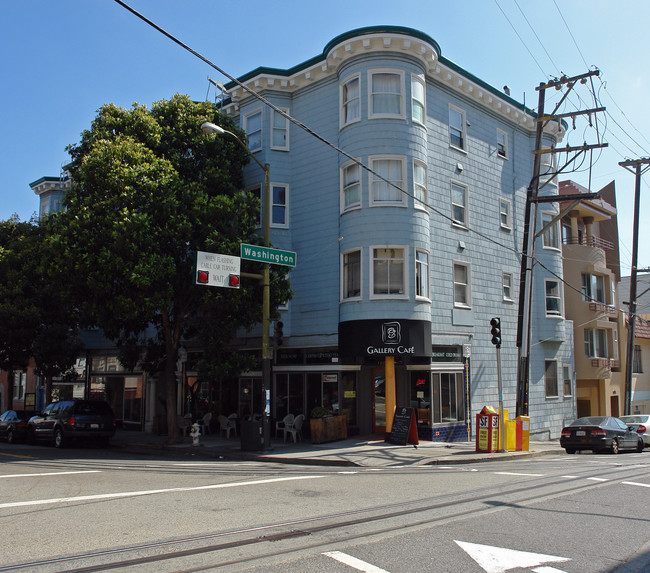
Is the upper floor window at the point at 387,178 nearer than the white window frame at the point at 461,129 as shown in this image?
Yes

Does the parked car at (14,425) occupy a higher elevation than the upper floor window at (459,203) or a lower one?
lower

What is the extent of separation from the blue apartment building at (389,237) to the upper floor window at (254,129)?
0.07 m

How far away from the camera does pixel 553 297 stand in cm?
2694

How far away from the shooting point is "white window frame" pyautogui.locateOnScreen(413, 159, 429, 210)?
2091 cm

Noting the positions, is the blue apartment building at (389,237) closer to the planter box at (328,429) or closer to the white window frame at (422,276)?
the white window frame at (422,276)

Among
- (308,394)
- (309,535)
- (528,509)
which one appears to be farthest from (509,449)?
(309,535)

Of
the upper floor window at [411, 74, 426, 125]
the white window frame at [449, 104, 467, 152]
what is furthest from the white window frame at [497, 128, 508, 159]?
the upper floor window at [411, 74, 426, 125]

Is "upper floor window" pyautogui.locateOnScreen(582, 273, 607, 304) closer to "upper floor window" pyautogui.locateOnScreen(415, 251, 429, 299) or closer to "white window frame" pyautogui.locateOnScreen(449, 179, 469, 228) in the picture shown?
"white window frame" pyautogui.locateOnScreen(449, 179, 469, 228)

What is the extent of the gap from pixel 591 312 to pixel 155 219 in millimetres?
22486

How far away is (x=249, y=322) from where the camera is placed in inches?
760

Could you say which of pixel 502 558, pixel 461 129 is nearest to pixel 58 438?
pixel 502 558

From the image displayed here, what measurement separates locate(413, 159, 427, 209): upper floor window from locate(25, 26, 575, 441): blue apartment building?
74mm

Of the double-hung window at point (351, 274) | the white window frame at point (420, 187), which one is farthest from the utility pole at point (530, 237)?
the double-hung window at point (351, 274)

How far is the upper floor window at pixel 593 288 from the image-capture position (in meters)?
30.6
